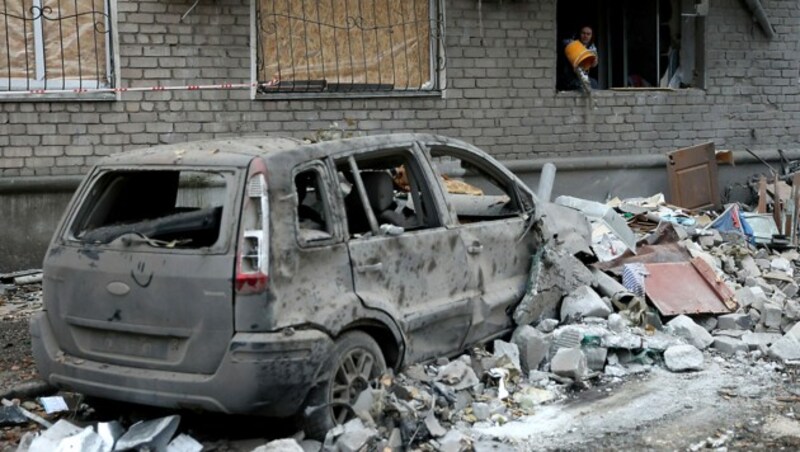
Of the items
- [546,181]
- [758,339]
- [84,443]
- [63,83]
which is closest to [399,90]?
[546,181]

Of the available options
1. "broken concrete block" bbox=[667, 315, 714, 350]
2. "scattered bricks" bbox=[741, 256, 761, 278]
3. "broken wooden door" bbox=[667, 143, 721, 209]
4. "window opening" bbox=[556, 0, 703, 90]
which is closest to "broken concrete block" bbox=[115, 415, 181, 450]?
"broken concrete block" bbox=[667, 315, 714, 350]

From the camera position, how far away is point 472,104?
36.7 ft

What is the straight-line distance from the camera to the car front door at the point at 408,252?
207 inches

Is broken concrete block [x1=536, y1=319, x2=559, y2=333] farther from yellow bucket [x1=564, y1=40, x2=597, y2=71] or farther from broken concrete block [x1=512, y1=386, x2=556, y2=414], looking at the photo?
yellow bucket [x1=564, y1=40, x2=597, y2=71]

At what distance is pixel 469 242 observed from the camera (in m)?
5.98

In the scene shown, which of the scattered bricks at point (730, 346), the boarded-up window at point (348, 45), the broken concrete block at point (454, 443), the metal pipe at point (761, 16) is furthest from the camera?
the metal pipe at point (761, 16)

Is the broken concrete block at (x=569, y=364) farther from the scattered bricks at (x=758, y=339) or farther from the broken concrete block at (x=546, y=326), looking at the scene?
the scattered bricks at (x=758, y=339)

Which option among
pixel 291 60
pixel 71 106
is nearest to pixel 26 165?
pixel 71 106

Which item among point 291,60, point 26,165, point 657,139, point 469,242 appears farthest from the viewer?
point 657,139

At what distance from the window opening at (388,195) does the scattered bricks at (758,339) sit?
8.91ft

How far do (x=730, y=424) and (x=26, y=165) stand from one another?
6828 mm

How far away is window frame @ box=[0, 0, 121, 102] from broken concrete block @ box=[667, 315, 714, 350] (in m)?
5.73

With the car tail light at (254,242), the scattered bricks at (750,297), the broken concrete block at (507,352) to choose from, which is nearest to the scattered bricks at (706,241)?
the scattered bricks at (750,297)

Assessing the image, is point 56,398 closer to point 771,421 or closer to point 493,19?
point 771,421
